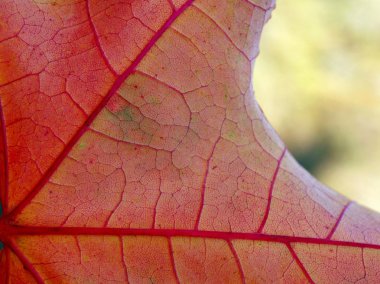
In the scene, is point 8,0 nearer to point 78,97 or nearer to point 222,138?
point 78,97

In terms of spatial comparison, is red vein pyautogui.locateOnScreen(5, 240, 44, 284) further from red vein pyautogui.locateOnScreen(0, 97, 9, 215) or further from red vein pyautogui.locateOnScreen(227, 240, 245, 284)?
red vein pyautogui.locateOnScreen(227, 240, 245, 284)

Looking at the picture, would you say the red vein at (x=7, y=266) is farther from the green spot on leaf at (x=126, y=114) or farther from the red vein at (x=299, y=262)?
the red vein at (x=299, y=262)

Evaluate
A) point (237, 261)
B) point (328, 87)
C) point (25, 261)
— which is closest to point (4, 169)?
point (25, 261)

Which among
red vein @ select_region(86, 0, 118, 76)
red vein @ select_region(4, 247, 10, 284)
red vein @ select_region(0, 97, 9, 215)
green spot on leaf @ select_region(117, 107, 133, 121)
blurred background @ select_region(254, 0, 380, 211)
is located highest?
blurred background @ select_region(254, 0, 380, 211)

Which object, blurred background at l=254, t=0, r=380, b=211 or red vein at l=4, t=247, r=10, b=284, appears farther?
blurred background at l=254, t=0, r=380, b=211

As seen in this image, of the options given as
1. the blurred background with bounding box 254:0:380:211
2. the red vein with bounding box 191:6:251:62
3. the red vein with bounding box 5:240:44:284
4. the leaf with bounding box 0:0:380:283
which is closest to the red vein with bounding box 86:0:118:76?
the leaf with bounding box 0:0:380:283

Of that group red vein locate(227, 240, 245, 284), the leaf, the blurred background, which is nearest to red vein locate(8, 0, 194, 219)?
the leaf

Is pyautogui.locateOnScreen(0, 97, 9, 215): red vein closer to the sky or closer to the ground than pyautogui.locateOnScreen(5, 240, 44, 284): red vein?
closer to the sky
